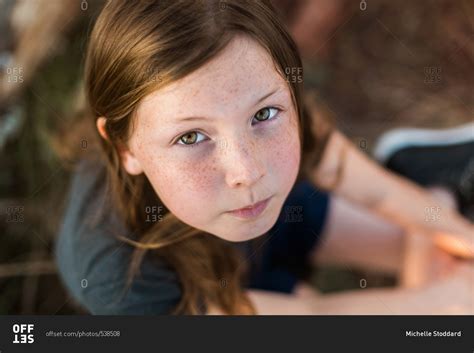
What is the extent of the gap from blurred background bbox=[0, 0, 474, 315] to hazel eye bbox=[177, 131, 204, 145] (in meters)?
0.30

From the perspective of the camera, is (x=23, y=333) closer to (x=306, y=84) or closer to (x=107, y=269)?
(x=107, y=269)

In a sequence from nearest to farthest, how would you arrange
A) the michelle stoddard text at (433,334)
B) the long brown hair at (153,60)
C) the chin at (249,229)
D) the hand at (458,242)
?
the long brown hair at (153,60) < the chin at (249,229) < the michelle stoddard text at (433,334) < the hand at (458,242)

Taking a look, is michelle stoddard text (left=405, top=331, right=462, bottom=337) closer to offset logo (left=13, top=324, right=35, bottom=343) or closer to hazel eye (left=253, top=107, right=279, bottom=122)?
hazel eye (left=253, top=107, right=279, bottom=122)

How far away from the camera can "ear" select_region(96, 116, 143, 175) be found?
0.69 meters

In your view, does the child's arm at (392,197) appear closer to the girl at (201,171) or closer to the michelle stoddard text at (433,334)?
the girl at (201,171)

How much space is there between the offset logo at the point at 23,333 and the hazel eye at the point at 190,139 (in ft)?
1.30

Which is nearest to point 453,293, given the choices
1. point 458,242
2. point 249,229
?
point 458,242

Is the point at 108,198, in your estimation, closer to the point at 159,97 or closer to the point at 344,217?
the point at 159,97

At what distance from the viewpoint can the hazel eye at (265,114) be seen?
2.12 ft

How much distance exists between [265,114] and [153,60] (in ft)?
0.42

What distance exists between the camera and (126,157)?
704mm

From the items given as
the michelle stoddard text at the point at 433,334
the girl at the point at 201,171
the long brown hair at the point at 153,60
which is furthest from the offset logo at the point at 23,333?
the michelle stoddard text at the point at 433,334

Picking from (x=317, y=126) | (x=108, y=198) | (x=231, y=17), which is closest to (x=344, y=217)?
(x=317, y=126)

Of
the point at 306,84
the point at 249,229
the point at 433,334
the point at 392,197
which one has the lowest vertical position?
the point at 433,334
